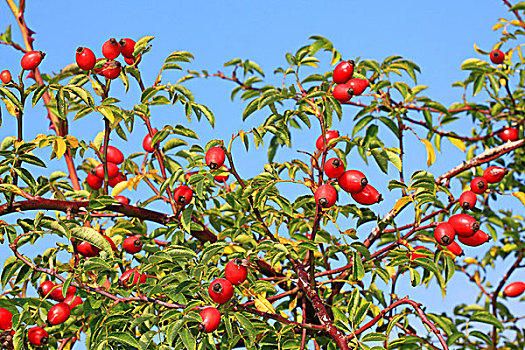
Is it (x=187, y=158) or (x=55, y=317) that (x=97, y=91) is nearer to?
(x=187, y=158)

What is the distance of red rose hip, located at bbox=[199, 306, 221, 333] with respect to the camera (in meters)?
2.17

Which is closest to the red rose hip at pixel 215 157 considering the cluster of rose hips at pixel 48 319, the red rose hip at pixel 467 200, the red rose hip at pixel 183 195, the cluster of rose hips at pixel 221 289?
the red rose hip at pixel 183 195

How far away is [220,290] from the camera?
222 cm

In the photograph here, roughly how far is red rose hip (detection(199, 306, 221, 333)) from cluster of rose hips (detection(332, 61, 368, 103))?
1.16m

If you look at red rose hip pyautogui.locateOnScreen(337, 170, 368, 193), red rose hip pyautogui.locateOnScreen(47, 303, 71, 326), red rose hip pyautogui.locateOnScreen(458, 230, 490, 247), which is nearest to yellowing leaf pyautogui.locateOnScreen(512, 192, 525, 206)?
red rose hip pyautogui.locateOnScreen(458, 230, 490, 247)

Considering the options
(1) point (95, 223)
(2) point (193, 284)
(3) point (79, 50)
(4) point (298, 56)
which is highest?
(4) point (298, 56)

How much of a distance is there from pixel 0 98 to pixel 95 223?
101 centimetres

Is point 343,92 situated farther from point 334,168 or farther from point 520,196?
point 520,196

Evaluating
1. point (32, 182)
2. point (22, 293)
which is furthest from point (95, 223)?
point (32, 182)

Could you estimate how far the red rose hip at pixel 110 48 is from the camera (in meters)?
2.62

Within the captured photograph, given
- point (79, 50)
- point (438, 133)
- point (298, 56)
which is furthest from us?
point (438, 133)

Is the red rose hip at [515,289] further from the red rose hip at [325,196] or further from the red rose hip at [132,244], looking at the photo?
the red rose hip at [132,244]

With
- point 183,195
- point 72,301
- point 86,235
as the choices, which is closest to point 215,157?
point 183,195

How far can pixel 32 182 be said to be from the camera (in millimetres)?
2592
